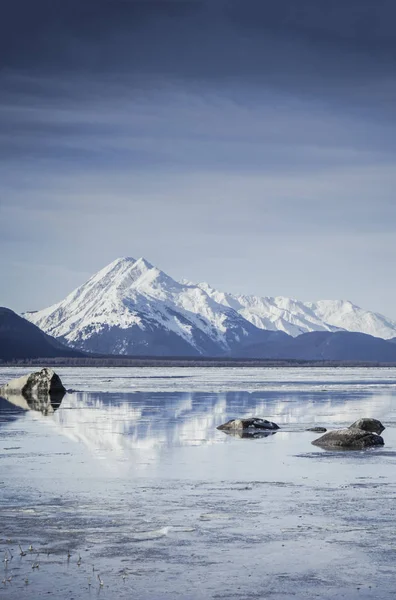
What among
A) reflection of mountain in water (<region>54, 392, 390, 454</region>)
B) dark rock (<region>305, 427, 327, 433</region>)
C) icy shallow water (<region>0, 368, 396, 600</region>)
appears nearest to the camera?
icy shallow water (<region>0, 368, 396, 600</region>)

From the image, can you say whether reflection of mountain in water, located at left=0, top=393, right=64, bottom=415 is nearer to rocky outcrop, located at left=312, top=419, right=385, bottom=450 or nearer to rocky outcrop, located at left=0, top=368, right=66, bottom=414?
rocky outcrop, located at left=0, top=368, right=66, bottom=414

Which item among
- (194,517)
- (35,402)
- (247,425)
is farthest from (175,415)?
(194,517)

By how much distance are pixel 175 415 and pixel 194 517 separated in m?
30.3

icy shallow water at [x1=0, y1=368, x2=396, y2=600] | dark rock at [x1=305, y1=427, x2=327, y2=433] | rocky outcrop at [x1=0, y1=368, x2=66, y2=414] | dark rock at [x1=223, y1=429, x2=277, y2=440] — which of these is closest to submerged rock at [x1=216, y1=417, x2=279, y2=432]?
dark rock at [x1=223, y1=429, x2=277, y2=440]

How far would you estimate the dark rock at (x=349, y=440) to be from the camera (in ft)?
111

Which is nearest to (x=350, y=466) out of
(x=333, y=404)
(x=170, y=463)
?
(x=170, y=463)

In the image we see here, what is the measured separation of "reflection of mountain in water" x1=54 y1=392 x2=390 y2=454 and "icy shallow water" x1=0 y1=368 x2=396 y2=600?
0.39 metres

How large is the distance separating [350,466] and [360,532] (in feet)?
33.5

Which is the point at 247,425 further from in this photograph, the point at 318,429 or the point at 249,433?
the point at 318,429

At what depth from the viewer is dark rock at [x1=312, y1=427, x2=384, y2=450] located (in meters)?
34.0

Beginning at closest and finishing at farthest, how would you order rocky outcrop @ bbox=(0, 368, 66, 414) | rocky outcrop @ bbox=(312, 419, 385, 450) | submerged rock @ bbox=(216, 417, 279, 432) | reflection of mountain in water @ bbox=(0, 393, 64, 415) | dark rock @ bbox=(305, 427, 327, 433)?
1. rocky outcrop @ bbox=(312, 419, 385, 450)
2. dark rock @ bbox=(305, 427, 327, 433)
3. submerged rock @ bbox=(216, 417, 279, 432)
4. reflection of mountain in water @ bbox=(0, 393, 64, 415)
5. rocky outcrop @ bbox=(0, 368, 66, 414)

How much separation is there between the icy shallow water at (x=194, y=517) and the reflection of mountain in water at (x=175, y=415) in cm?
39

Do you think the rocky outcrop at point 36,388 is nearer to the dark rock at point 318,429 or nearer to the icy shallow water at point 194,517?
the dark rock at point 318,429

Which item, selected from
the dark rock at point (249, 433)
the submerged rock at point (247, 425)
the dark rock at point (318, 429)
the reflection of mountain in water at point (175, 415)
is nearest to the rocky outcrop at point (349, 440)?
the dark rock at point (249, 433)
